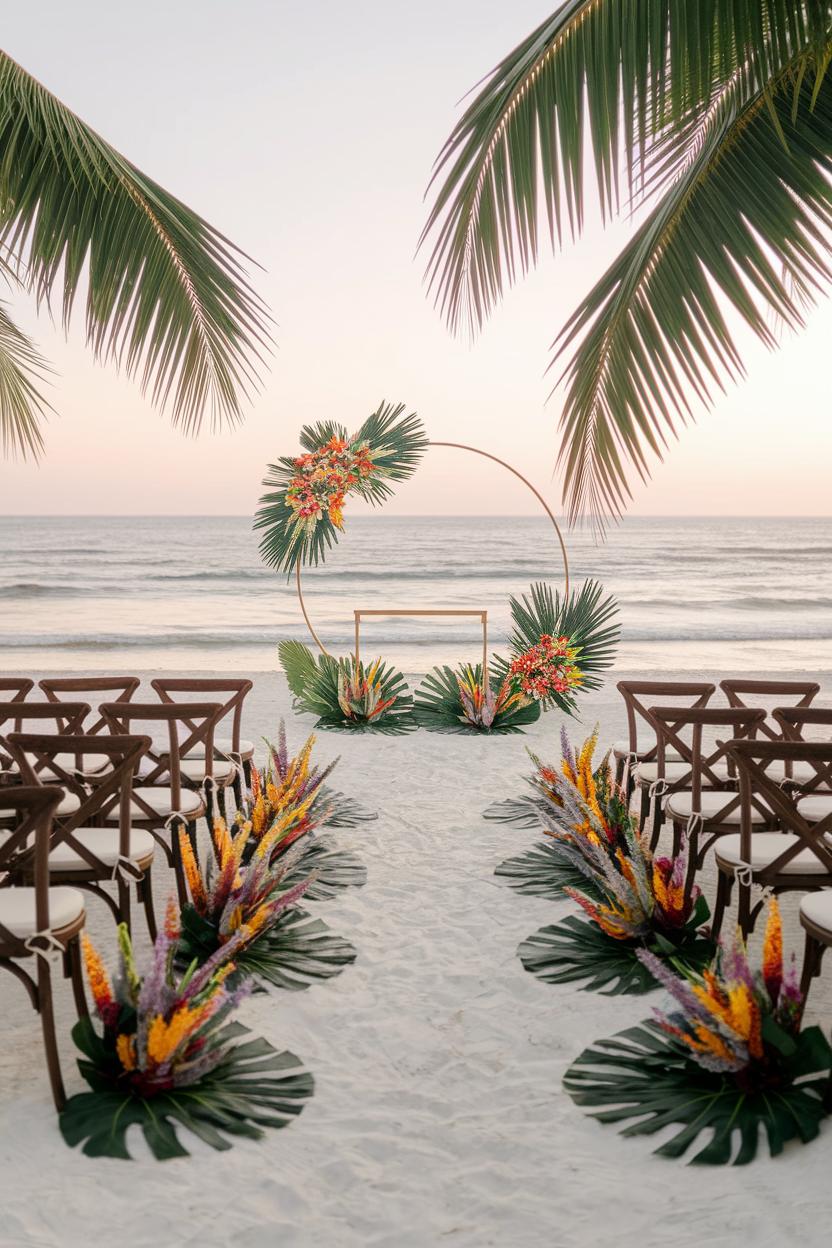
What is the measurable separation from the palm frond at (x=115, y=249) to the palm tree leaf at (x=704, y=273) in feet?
5.12

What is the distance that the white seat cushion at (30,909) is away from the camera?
85.7 inches

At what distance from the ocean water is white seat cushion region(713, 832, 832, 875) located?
9001 mm

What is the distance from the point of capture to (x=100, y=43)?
7.18m

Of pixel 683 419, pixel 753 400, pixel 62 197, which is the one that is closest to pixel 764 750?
pixel 683 419

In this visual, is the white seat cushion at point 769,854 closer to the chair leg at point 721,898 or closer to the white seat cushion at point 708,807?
the chair leg at point 721,898

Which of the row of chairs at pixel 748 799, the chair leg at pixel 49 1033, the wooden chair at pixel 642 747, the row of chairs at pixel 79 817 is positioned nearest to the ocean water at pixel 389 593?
the wooden chair at pixel 642 747

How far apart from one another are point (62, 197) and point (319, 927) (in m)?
3.23

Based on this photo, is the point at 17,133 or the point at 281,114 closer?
the point at 17,133

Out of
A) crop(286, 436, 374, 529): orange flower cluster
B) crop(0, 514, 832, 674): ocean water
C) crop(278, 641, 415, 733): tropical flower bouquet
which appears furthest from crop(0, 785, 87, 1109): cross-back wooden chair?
crop(0, 514, 832, 674): ocean water

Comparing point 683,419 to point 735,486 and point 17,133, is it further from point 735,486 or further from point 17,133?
point 735,486

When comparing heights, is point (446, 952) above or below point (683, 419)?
below

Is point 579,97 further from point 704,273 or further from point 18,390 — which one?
point 18,390

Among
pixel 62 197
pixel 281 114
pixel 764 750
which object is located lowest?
pixel 764 750

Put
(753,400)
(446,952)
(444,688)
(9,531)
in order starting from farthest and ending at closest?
1. (9,531)
2. (753,400)
3. (444,688)
4. (446,952)
